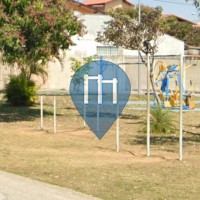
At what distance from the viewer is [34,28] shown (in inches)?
734

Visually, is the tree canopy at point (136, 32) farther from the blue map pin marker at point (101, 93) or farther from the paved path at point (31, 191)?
the paved path at point (31, 191)

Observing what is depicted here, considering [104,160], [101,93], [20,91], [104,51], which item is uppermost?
[104,51]

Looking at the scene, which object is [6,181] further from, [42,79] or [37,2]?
[42,79]

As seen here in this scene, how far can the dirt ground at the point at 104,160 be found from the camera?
9641mm

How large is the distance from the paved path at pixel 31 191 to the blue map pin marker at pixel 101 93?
590 cm

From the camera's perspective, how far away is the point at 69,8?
65.7 feet

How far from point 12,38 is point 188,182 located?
960 centimetres

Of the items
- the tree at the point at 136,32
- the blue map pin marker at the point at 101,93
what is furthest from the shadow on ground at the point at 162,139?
the tree at the point at 136,32

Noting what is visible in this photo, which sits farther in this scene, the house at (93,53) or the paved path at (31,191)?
the house at (93,53)

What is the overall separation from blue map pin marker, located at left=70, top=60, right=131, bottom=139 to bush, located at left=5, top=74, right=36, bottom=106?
1875 mm

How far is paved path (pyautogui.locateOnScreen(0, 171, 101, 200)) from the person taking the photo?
862 cm

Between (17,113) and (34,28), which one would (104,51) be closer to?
(17,113)

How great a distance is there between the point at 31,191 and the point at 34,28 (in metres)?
10.3

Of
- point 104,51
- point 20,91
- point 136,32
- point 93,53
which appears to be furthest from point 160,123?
point 104,51
